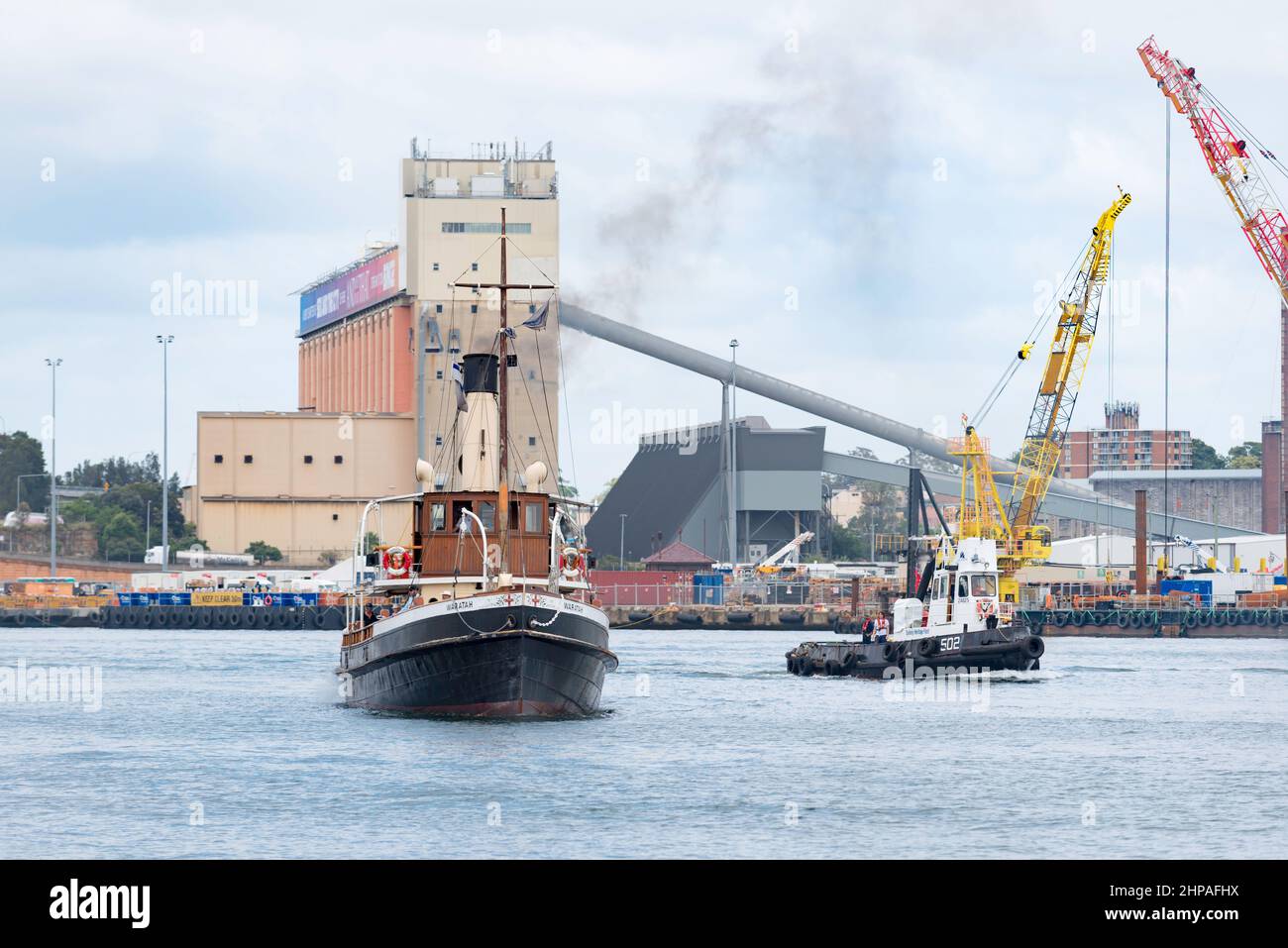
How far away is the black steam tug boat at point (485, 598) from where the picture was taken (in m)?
49.4

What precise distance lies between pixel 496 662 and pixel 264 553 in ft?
424

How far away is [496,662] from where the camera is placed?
49531 millimetres

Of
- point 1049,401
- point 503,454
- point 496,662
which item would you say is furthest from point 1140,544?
point 496,662

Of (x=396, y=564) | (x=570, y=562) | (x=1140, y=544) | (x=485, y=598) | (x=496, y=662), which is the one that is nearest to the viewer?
(x=485, y=598)

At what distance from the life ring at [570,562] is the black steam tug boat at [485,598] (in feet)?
0.16

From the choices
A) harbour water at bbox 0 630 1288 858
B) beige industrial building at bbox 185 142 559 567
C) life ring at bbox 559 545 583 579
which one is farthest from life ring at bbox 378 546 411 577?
beige industrial building at bbox 185 142 559 567

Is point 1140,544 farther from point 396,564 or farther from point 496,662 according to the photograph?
point 496,662

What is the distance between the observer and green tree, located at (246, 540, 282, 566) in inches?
6880

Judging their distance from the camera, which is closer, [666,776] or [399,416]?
[666,776]

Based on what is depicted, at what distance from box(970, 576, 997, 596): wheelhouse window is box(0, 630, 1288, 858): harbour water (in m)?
7.59

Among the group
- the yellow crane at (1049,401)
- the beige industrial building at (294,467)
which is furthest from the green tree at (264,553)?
the yellow crane at (1049,401)

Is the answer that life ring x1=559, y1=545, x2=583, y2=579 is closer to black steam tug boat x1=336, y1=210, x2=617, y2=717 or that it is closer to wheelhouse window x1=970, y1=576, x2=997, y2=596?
black steam tug boat x1=336, y1=210, x2=617, y2=717

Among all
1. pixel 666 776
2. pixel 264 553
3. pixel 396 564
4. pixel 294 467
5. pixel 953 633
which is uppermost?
pixel 294 467
